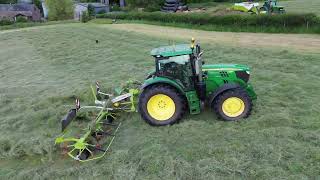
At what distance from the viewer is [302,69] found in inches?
448

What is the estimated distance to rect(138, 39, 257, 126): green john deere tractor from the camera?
7.19 m

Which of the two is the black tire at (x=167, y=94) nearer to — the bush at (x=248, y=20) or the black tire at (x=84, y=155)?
the black tire at (x=84, y=155)

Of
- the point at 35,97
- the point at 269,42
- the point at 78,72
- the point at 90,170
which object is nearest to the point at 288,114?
the point at 90,170

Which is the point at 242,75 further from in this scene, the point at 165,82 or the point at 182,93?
the point at 165,82

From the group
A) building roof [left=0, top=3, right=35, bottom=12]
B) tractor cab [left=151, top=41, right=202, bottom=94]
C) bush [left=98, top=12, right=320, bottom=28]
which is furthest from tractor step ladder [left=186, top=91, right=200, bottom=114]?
building roof [left=0, top=3, right=35, bottom=12]

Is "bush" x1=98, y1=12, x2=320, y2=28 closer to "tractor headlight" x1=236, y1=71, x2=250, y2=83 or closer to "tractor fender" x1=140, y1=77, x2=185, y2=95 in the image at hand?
"tractor headlight" x1=236, y1=71, x2=250, y2=83

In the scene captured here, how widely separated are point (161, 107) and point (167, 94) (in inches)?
13.2

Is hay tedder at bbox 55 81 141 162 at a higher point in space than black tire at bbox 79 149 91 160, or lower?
higher

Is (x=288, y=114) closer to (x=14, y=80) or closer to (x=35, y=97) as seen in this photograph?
(x=35, y=97)

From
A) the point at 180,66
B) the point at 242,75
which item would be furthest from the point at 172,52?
the point at 242,75

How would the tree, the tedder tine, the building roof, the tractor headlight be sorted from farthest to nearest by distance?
the building roof → the tree → the tractor headlight → the tedder tine

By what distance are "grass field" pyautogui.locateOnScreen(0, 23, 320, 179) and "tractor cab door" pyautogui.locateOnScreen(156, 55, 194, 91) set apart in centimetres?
80

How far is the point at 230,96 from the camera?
23.3ft

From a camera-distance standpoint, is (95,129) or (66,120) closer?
(66,120)
